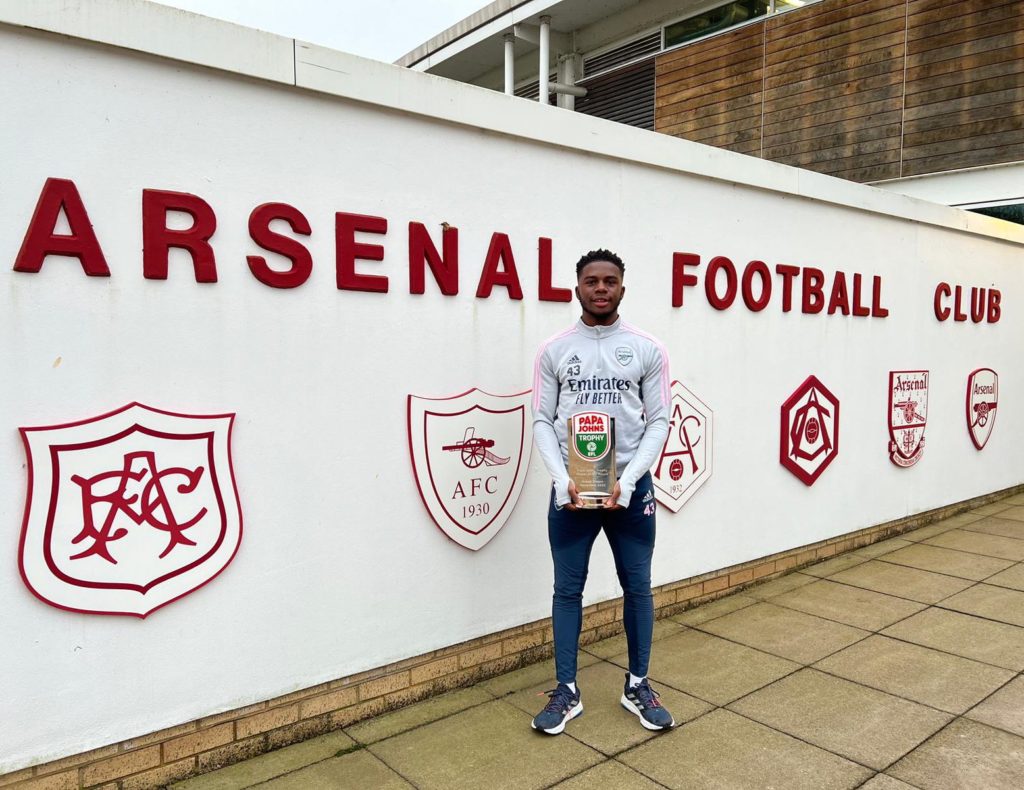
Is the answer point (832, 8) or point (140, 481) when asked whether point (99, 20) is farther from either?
point (832, 8)

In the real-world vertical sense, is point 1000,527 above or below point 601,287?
below

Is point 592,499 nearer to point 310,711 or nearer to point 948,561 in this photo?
point 310,711

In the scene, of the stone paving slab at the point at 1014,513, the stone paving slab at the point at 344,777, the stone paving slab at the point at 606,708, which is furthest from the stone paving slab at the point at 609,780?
the stone paving slab at the point at 1014,513

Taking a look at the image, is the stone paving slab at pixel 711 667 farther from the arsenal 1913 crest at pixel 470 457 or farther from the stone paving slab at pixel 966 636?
the arsenal 1913 crest at pixel 470 457

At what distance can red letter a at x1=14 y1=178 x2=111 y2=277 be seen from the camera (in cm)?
235

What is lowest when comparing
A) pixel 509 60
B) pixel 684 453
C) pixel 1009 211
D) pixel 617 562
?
pixel 617 562

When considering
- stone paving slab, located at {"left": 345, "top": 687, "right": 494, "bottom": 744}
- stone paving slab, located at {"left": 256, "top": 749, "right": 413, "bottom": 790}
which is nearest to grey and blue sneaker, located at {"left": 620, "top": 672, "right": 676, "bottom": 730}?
stone paving slab, located at {"left": 345, "top": 687, "right": 494, "bottom": 744}

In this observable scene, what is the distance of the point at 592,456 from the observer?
2949 millimetres

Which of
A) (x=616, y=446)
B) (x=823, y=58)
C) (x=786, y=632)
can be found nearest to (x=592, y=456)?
(x=616, y=446)

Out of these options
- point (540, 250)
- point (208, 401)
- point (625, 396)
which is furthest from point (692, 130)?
point (208, 401)

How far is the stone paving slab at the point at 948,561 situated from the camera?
201 inches

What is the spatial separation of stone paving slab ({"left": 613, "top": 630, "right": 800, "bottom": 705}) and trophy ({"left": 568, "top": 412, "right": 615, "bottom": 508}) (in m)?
1.13

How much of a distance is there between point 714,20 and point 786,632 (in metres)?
9.59

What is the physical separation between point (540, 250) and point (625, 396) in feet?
3.23
